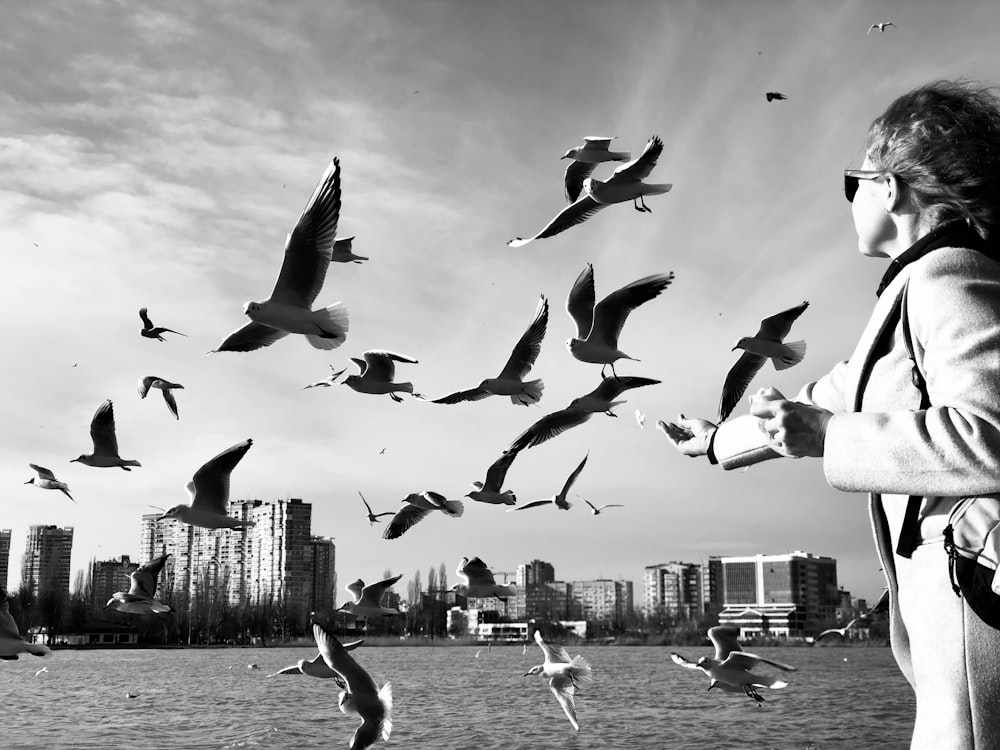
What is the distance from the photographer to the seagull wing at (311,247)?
20.7 feet

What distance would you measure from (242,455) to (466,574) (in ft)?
15.0

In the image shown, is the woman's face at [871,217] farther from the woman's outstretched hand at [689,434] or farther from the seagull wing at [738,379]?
the seagull wing at [738,379]

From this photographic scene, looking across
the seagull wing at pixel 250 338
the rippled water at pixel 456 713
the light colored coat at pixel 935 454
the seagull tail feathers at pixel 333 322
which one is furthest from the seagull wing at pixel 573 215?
the rippled water at pixel 456 713

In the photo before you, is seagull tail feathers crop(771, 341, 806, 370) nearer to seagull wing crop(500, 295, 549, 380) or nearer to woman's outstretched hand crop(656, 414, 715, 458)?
seagull wing crop(500, 295, 549, 380)

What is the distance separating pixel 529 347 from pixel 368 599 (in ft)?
14.3

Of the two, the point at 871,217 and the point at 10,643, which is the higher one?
the point at 871,217

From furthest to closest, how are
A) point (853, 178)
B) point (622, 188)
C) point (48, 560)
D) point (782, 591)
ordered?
point (782, 591), point (48, 560), point (622, 188), point (853, 178)

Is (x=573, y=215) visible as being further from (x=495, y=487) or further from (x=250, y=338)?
(x=495, y=487)

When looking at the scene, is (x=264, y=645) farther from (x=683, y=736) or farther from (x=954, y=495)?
(x=954, y=495)

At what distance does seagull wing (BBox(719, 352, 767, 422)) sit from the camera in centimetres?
654

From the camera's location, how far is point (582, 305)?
8.79 m

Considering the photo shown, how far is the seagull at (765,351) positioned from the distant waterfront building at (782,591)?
131149 millimetres

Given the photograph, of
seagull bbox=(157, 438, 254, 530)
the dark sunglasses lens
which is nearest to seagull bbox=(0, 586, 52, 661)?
seagull bbox=(157, 438, 254, 530)

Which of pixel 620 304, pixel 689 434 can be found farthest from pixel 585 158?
pixel 689 434
